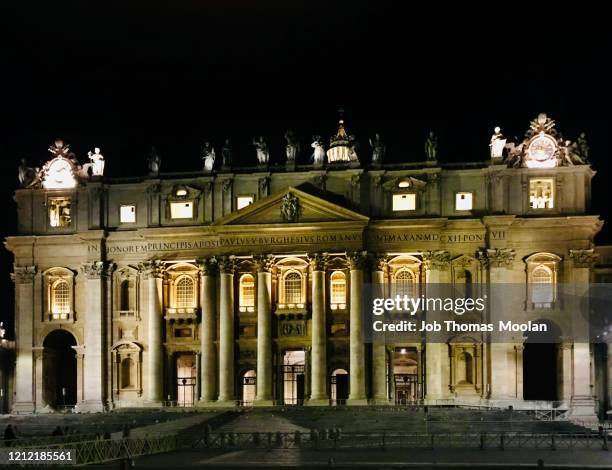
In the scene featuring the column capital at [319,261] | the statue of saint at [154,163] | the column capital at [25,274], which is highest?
the statue of saint at [154,163]

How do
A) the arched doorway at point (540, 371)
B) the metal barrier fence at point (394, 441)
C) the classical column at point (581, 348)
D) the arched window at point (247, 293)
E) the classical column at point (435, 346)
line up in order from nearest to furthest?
the metal barrier fence at point (394, 441) → the classical column at point (581, 348) → the classical column at point (435, 346) → the arched doorway at point (540, 371) → the arched window at point (247, 293)

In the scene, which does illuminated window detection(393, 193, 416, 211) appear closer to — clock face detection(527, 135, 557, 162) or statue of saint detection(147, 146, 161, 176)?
clock face detection(527, 135, 557, 162)

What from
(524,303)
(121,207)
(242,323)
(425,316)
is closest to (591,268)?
(524,303)

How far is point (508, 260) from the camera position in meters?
85.4

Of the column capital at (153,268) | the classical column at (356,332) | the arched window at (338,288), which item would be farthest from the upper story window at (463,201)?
the column capital at (153,268)

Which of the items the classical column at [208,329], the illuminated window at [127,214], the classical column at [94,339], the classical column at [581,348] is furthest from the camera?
the illuminated window at [127,214]

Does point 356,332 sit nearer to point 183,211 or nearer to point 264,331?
point 264,331

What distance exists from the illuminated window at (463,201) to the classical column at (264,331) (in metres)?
14.7

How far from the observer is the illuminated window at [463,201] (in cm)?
8719

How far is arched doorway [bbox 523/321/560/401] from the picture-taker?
88375 mm

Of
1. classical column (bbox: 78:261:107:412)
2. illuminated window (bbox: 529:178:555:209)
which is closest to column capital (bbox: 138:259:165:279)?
classical column (bbox: 78:261:107:412)

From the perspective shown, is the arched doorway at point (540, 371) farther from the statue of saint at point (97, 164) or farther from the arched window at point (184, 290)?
the statue of saint at point (97, 164)

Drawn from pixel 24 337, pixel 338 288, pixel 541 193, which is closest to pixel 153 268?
pixel 24 337

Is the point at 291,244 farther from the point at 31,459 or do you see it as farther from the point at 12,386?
the point at 31,459
